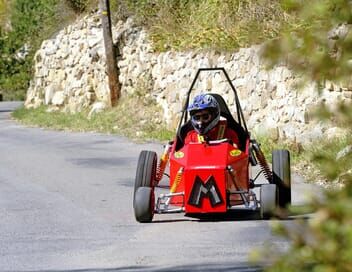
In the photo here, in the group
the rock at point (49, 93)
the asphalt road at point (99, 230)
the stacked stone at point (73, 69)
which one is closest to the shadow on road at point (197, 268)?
the asphalt road at point (99, 230)

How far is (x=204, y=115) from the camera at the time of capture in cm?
917

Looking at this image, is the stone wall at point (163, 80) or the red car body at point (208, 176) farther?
the stone wall at point (163, 80)

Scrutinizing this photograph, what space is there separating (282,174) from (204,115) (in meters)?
0.97

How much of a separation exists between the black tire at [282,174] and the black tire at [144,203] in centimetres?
126

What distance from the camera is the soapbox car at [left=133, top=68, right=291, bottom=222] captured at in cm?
874

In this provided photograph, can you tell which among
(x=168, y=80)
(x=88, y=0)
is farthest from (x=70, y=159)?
(x=88, y=0)

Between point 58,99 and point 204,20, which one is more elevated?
point 204,20

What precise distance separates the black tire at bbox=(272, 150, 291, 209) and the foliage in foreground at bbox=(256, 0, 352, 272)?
6736 mm

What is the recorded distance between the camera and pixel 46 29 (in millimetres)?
27906

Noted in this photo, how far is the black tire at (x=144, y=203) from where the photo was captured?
8875mm

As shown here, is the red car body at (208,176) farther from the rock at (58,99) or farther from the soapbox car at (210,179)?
the rock at (58,99)

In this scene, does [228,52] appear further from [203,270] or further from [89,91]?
[203,270]

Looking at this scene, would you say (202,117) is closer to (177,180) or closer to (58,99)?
(177,180)

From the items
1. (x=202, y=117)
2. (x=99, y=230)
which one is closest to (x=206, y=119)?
(x=202, y=117)
